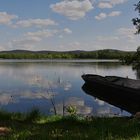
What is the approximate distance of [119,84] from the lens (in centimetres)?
3656

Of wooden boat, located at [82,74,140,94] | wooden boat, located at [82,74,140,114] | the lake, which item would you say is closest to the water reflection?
wooden boat, located at [82,74,140,114]

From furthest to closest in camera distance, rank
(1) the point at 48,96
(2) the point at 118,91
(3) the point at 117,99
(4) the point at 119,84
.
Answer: (4) the point at 119,84 < (2) the point at 118,91 < (3) the point at 117,99 < (1) the point at 48,96

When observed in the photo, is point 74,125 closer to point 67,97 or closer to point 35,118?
point 35,118

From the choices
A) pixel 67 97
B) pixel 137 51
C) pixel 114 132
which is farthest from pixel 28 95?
pixel 114 132

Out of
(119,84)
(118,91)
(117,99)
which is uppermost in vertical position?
(119,84)

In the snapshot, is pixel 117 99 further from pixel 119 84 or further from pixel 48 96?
pixel 48 96

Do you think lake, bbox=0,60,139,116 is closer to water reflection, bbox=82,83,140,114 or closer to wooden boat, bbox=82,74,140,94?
water reflection, bbox=82,83,140,114

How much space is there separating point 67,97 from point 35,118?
68.8ft

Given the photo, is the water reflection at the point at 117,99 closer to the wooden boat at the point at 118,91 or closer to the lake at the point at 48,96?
the wooden boat at the point at 118,91

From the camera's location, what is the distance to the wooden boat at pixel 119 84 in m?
32.9

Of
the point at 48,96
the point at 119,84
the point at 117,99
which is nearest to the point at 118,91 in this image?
the point at 119,84

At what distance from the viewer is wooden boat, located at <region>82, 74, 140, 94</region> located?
1297 inches

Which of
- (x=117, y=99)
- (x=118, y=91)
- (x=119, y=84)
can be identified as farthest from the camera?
(x=119, y=84)

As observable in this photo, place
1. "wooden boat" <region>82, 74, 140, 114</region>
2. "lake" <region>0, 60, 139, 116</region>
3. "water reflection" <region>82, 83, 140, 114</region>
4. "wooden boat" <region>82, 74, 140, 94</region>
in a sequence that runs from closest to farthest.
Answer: "lake" <region>0, 60, 139, 116</region> → "water reflection" <region>82, 83, 140, 114</region> → "wooden boat" <region>82, 74, 140, 114</region> → "wooden boat" <region>82, 74, 140, 94</region>
